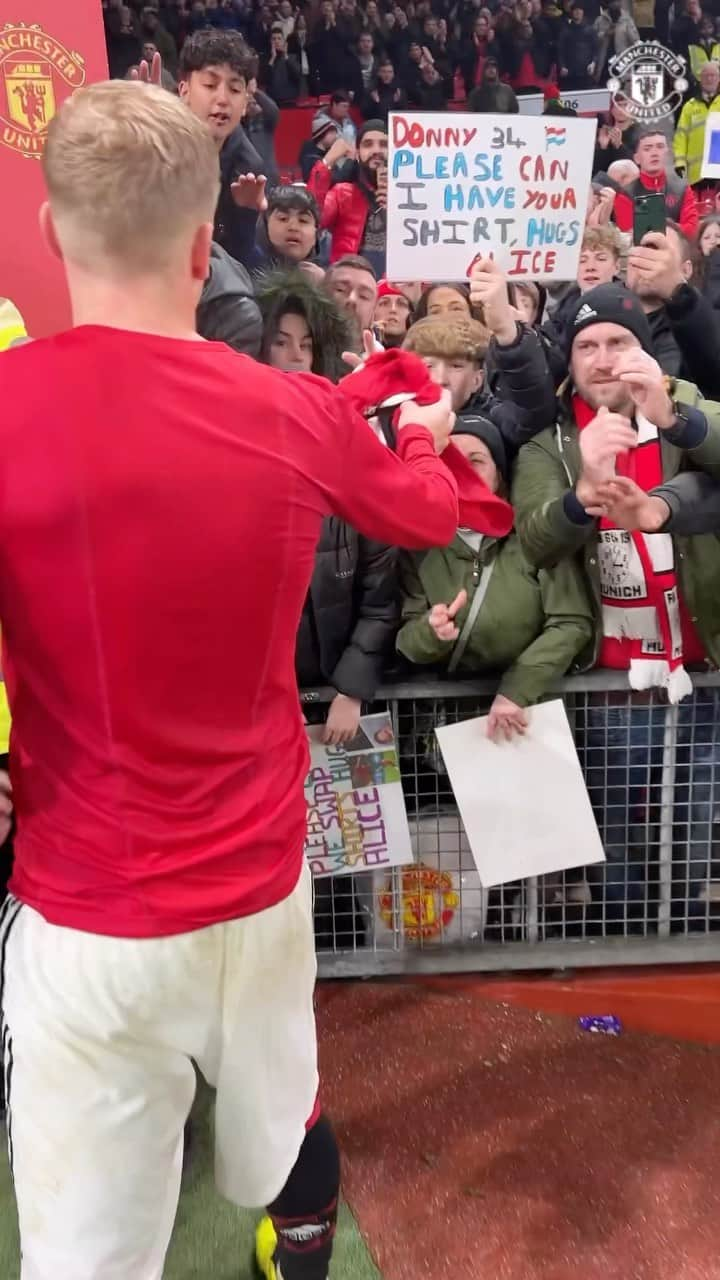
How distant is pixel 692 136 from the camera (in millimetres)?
3363

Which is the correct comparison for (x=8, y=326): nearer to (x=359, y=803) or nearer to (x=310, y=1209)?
(x=359, y=803)

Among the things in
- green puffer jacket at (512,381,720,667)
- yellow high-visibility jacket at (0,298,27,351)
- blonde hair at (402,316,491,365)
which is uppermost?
yellow high-visibility jacket at (0,298,27,351)

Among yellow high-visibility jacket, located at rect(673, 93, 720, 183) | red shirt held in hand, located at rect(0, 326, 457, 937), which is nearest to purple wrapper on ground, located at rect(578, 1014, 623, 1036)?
red shirt held in hand, located at rect(0, 326, 457, 937)

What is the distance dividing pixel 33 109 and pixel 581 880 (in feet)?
6.32

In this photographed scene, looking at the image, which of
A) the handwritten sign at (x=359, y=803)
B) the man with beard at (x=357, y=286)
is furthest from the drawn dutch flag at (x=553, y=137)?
the handwritten sign at (x=359, y=803)

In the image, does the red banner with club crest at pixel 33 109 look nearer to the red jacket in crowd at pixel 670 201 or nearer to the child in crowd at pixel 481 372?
the child in crowd at pixel 481 372

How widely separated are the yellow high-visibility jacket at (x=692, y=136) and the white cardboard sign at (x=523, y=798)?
216cm

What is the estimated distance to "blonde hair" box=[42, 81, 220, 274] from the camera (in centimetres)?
89

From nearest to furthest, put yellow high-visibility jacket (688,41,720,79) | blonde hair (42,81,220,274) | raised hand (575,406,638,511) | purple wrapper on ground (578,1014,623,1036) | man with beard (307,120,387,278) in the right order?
blonde hair (42,81,220,274) → raised hand (575,406,638,511) → purple wrapper on ground (578,1014,623,1036) → man with beard (307,120,387,278) → yellow high-visibility jacket (688,41,720,79)

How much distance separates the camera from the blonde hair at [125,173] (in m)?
0.89

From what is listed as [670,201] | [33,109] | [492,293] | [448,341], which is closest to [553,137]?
[492,293]

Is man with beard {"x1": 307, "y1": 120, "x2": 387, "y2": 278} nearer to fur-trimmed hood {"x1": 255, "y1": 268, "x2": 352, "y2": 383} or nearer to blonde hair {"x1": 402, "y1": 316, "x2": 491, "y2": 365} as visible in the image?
blonde hair {"x1": 402, "y1": 316, "x2": 491, "y2": 365}

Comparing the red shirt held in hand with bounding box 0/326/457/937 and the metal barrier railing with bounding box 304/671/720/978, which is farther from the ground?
the red shirt held in hand with bounding box 0/326/457/937

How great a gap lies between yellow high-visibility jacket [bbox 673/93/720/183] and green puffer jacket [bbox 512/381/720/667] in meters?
1.70
